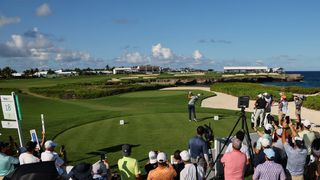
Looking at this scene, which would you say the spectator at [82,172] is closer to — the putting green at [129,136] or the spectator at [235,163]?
the spectator at [235,163]

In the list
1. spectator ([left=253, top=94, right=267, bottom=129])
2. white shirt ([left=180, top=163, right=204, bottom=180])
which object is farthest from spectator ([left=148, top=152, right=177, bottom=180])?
spectator ([left=253, top=94, right=267, bottom=129])

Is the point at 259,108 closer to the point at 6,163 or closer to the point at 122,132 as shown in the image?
the point at 122,132

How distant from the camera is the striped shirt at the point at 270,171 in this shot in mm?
7625

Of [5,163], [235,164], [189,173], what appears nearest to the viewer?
[189,173]

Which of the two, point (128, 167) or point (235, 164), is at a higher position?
point (235, 164)

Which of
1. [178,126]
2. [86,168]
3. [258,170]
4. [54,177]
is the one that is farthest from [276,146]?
[178,126]

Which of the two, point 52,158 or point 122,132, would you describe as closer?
point 52,158

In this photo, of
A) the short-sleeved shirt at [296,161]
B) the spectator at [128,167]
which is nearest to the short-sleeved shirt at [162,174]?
the spectator at [128,167]

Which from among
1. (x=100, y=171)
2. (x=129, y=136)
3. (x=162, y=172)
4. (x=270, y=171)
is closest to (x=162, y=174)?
(x=162, y=172)

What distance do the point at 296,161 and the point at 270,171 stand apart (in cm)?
217

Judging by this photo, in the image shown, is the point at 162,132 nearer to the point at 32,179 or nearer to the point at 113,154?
the point at 113,154

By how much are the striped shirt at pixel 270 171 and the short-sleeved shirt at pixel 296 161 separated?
6.54ft

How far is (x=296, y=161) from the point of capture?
946 cm

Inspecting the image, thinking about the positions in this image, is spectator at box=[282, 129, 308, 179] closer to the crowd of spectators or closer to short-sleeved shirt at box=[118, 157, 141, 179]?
the crowd of spectators
